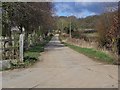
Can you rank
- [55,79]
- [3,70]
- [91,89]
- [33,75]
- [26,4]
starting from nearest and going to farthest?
[91,89] → [55,79] → [33,75] → [3,70] → [26,4]

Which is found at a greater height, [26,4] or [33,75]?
[26,4]

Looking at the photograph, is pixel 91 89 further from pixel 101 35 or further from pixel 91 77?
pixel 101 35

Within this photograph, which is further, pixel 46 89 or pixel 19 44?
pixel 19 44

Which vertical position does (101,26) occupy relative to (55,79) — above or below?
above

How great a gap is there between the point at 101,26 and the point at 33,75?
1699 cm

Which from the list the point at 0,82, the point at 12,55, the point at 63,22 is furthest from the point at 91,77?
the point at 63,22

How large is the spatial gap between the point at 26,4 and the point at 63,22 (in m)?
97.5

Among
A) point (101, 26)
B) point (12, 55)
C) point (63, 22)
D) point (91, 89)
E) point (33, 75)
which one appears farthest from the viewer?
point (63, 22)

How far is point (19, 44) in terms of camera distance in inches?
739

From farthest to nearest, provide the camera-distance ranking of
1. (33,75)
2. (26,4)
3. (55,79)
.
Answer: (26,4) < (33,75) < (55,79)

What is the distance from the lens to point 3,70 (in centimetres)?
1496

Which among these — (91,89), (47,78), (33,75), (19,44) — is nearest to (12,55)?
(19,44)

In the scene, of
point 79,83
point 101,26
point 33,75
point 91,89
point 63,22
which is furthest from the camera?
point 63,22

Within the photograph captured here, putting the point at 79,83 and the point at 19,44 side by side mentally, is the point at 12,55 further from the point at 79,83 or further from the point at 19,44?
the point at 79,83
